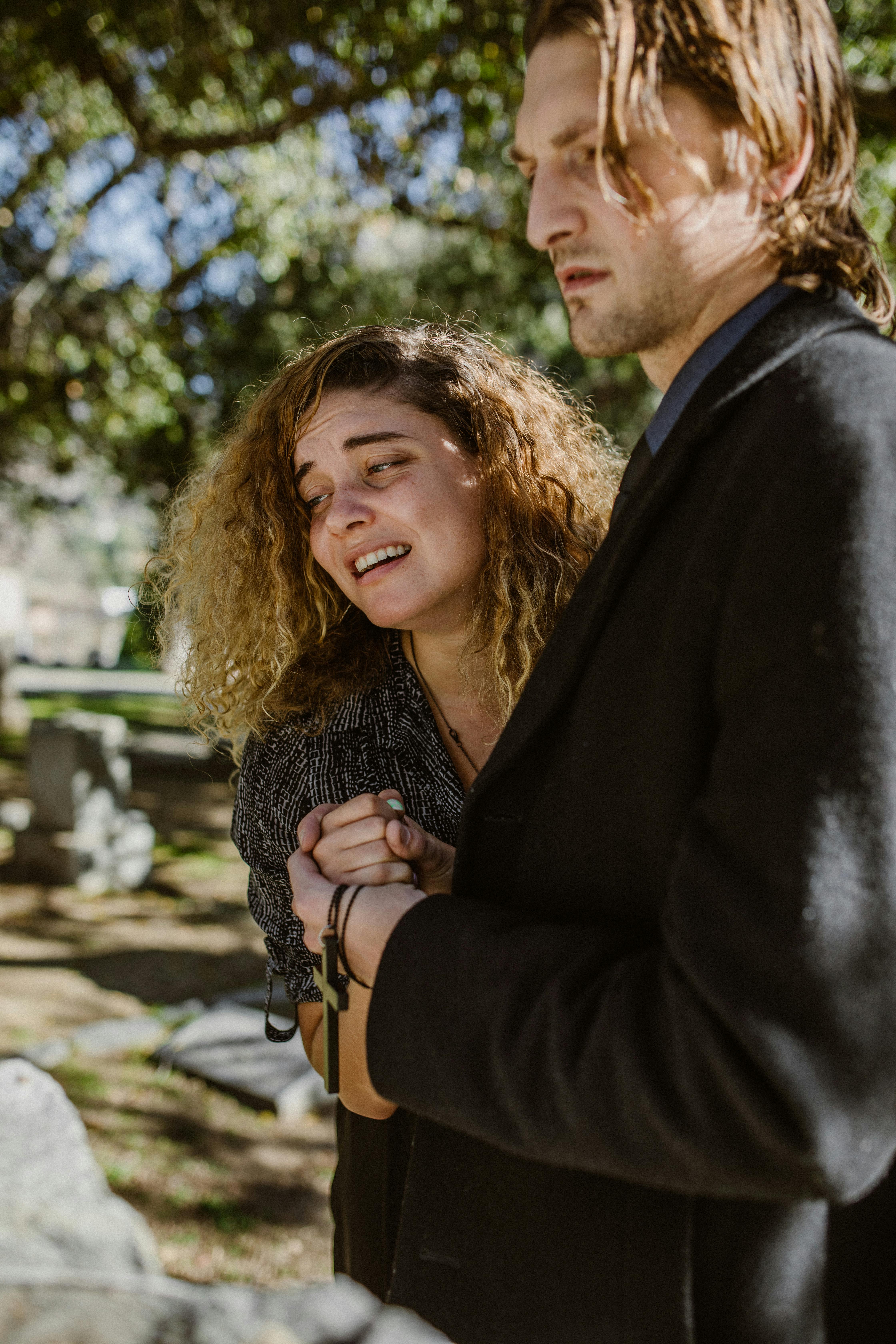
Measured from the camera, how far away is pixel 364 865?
4.94ft

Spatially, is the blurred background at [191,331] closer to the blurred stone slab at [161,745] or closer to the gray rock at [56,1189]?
the blurred stone slab at [161,745]

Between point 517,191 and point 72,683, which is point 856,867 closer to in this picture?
point 517,191

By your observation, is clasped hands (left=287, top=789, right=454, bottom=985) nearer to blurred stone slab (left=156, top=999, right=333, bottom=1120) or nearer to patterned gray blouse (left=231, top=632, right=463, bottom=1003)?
patterned gray blouse (left=231, top=632, right=463, bottom=1003)

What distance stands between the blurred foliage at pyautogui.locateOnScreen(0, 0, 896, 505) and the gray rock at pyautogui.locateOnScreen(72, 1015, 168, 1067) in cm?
254

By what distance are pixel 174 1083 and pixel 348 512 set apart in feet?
13.5

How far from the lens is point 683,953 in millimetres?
850

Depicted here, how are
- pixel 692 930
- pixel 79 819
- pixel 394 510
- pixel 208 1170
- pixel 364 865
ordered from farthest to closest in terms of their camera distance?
pixel 79 819 < pixel 208 1170 < pixel 394 510 < pixel 364 865 < pixel 692 930

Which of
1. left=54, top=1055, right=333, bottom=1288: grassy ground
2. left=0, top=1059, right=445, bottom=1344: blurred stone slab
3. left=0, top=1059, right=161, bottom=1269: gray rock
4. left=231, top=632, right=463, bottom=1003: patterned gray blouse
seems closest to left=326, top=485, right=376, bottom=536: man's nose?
left=231, top=632, right=463, bottom=1003: patterned gray blouse

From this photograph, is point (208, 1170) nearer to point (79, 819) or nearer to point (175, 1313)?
point (175, 1313)

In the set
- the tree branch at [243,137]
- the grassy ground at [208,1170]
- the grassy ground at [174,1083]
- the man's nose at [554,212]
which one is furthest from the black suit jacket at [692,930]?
the tree branch at [243,137]

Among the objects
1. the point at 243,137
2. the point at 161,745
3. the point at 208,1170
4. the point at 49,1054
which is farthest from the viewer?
the point at 161,745

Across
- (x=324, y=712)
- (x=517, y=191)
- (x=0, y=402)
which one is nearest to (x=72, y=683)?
(x=0, y=402)

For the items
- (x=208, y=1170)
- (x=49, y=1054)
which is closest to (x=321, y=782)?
(x=208, y=1170)

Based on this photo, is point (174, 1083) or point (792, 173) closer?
point (792, 173)
